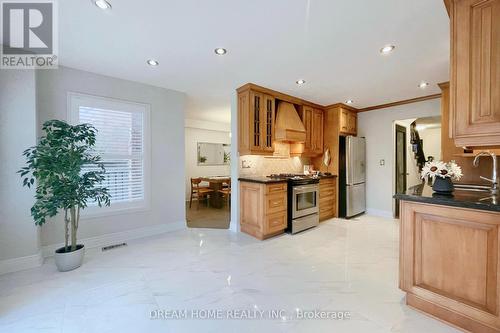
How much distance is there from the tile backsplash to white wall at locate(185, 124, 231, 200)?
353 centimetres

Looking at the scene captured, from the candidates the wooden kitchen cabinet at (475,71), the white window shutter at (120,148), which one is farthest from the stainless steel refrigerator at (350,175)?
the white window shutter at (120,148)

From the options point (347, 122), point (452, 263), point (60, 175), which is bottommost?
point (452, 263)

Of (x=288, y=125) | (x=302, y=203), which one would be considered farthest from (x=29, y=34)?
(x=302, y=203)

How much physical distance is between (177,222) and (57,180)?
204cm

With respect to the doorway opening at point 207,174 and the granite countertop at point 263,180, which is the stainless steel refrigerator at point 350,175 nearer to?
the granite countertop at point 263,180

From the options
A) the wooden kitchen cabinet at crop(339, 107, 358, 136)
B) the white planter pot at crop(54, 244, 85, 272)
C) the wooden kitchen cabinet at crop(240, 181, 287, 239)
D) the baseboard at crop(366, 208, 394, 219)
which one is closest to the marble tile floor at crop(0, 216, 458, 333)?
the white planter pot at crop(54, 244, 85, 272)

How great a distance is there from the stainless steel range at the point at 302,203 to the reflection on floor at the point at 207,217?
1.31 meters

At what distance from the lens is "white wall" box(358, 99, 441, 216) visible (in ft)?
15.9

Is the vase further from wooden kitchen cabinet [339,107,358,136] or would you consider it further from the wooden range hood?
wooden kitchen cabinet [339,107,358,136]

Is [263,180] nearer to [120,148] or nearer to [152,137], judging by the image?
[152,137]

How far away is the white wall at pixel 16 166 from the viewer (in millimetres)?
2475

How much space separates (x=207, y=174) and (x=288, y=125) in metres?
4.32

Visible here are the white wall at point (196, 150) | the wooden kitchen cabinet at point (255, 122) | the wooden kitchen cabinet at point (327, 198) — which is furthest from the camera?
the white wall at point (196, 150)

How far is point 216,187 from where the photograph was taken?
239 inches
